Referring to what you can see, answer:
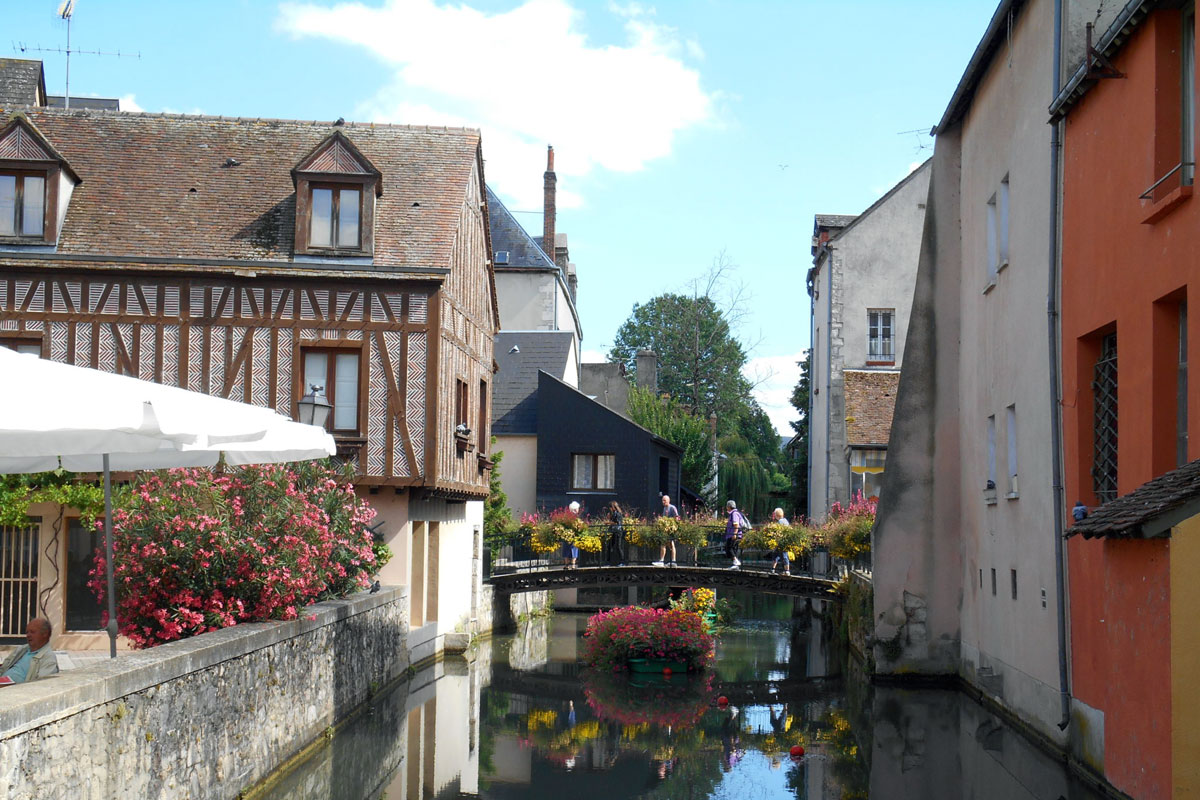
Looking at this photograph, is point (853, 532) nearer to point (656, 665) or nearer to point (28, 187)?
point (656, 665)

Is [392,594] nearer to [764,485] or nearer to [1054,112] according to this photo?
[1054,112]

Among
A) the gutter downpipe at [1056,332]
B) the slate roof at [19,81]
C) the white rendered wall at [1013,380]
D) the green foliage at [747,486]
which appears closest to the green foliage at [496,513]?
the slate roof at [19,81]

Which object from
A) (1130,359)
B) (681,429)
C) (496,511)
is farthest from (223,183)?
(681,429)

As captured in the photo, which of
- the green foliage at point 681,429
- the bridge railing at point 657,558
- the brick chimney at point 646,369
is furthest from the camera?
the brick chimney at point 646,369

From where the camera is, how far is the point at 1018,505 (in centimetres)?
1524

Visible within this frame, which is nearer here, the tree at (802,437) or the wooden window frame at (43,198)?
the wooden window frame at (43,198)

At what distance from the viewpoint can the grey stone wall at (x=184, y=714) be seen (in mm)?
6824

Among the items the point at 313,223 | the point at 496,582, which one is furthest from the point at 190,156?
the point at 496,582

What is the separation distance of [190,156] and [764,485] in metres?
35.3

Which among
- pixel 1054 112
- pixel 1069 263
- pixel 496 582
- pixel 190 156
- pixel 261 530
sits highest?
pixel 190 156

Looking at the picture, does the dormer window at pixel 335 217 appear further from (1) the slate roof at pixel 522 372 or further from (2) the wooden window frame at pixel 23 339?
(1) the slate roof at pixel 522 372

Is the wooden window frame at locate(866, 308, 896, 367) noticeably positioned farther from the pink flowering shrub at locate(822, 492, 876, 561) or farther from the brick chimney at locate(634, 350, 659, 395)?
the brick chimney at locate(634, 350, 659, 395)

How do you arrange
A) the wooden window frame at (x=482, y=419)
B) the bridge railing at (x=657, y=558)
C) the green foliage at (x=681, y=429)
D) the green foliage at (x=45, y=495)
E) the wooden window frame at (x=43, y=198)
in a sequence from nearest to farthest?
the green foliage at (x=45, y=495) → the wooden window frame at (x=43, y=198) → the wooden window frame at (x=482, y=419) → the bridge railing at (x=657, y=558) → the green foliage at (x=681, y=429)

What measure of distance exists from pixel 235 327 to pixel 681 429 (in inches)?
1222
